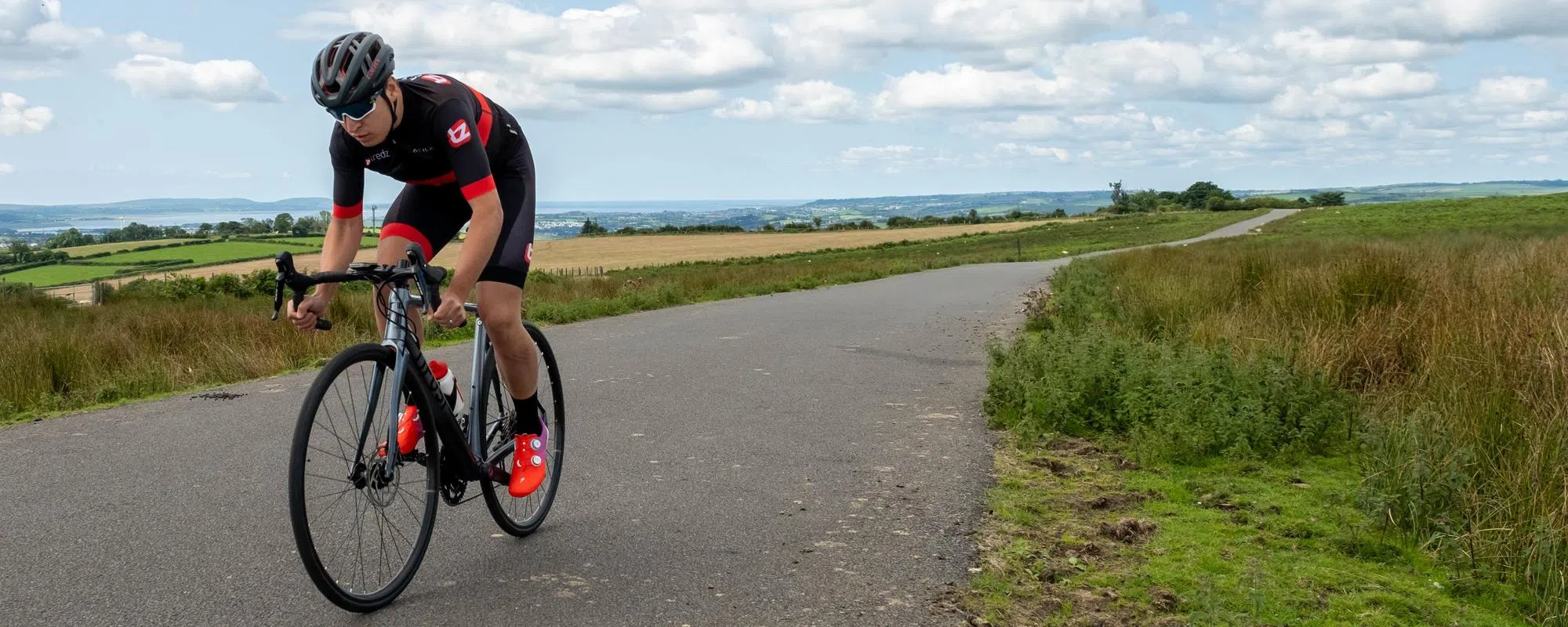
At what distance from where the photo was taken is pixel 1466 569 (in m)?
4.21

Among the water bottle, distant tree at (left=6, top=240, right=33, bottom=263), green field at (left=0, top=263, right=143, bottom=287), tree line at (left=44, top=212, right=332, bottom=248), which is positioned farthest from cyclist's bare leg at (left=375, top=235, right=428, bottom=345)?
tree line at (left=44, top=212, right=332, bottom=248)

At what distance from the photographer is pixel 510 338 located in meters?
4.34

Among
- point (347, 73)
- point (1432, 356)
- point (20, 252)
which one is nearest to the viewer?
point (347, 73)

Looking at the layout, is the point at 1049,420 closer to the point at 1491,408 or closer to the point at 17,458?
the point at 1491,408

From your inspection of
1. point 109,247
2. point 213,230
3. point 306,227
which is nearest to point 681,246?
point 306,227

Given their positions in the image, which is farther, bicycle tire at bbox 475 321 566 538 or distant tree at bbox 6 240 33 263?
distant tree at bbox 6 240 33 263

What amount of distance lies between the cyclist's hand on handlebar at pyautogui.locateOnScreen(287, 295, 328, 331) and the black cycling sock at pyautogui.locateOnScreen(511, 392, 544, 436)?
0.86m

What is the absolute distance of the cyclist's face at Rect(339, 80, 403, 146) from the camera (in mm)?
3779

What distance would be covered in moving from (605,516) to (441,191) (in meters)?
1.57

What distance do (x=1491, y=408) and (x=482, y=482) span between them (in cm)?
428

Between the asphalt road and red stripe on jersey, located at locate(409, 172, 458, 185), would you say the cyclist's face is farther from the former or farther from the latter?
the asphalt road

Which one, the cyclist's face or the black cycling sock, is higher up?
the cyclist's face

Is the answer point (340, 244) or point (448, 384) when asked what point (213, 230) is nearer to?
point (340, 244)

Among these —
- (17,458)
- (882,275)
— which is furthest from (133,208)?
(17,458)
